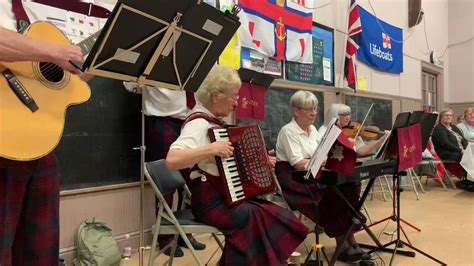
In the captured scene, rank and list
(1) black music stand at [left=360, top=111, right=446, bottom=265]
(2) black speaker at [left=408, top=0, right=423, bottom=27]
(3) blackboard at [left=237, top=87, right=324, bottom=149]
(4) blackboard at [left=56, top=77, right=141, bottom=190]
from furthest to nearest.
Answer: (2) black speaker at [left=408, top=0, right=423, bottom=27], (3) blackboard at [left=237, top=87, right=324, bottom=149], (4) blackboard at [left=56, top=77, right=141, bottom=190], (1) black music stand at [left=360, top=111, right=446, bottom=265]

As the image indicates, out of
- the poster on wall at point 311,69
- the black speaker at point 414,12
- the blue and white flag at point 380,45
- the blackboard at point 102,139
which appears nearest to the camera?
the blackboard at point 102,139

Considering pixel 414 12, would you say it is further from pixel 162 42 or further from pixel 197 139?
pixel 162 42

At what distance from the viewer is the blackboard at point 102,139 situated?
104 inches

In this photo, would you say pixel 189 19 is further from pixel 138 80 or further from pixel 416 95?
pixel 416 95

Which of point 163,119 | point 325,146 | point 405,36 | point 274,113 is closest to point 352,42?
point 274,113

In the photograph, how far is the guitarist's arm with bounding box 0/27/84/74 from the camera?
4.30 ft

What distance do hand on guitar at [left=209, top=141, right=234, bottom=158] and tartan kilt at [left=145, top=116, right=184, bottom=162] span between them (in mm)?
1129

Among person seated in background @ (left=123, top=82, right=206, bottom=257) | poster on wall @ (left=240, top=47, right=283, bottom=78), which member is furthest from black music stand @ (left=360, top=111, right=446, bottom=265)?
poster on wall @ (left=240, top=47, right=283, bottom=78)

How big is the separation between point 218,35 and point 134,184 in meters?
1.56

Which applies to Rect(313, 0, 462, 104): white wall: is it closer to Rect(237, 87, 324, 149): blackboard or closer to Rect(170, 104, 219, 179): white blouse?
Rect(237, 87, 324, 149): blackboard

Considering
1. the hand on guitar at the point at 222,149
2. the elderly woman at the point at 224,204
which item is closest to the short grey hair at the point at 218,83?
the elderly woman at the point at 224,204

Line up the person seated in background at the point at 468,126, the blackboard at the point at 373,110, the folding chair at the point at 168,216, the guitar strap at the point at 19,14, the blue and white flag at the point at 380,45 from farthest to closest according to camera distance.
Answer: the person seated in background at the point at 468,126 → the blue and white flag at the point at 380,45 → the blackboard at the point at 373,110 → the guitar strap at the point at 19,14 → the folding chair at the point at 168,216

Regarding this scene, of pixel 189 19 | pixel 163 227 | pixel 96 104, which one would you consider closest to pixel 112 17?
pixel 189 19

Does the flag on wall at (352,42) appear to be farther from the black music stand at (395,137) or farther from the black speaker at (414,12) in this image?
the black music stand at (395,137)
